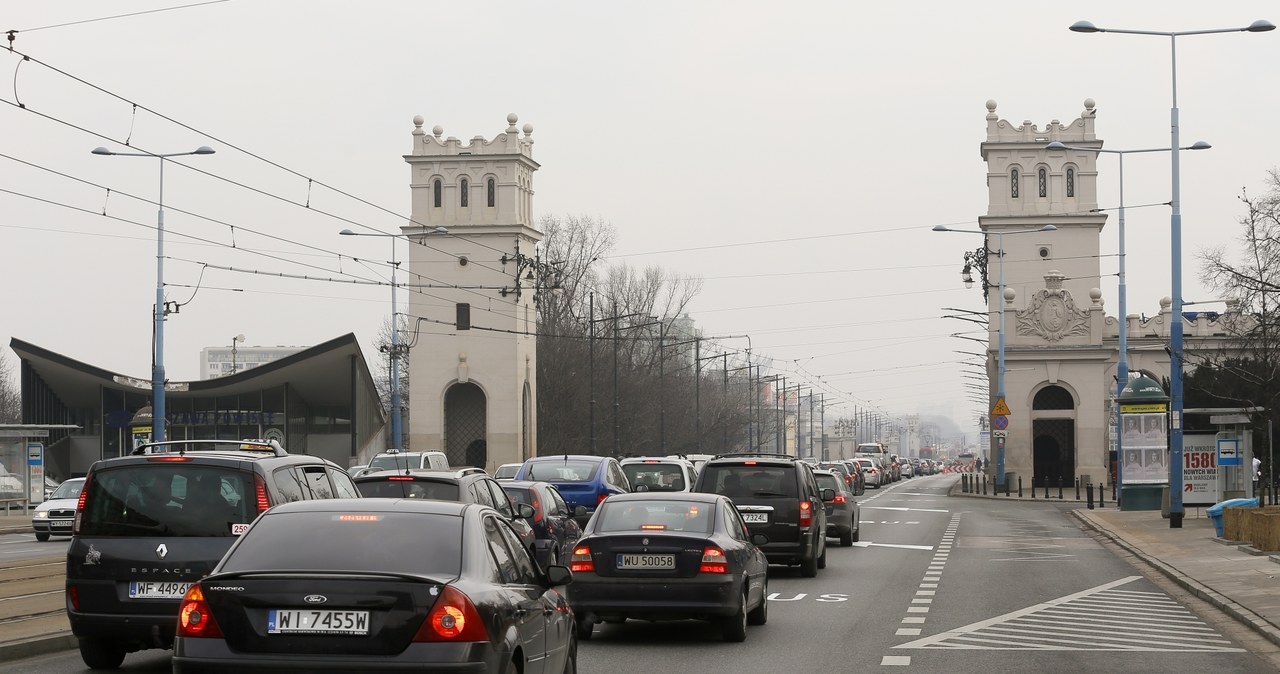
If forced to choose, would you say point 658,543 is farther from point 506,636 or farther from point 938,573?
point 938,573

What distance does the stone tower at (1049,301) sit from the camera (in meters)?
76.6

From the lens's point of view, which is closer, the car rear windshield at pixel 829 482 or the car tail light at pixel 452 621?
the car tail light at pixel 452 621

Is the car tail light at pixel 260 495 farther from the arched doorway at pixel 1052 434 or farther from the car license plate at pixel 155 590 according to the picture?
the arched doorway at pixel 1052 434

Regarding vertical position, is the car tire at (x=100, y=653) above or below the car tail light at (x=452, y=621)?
below

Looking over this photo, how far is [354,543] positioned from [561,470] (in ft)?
65.9

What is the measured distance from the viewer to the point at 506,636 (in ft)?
26.9

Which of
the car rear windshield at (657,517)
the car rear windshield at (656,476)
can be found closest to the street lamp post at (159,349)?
the car rear windshield at (656,476)

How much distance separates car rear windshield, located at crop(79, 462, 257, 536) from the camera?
11.8 m

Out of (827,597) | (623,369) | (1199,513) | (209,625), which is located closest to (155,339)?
(1199,513)

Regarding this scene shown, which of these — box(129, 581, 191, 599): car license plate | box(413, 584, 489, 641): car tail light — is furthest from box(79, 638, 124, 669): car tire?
box(413, 584, 489, 641): car tail light

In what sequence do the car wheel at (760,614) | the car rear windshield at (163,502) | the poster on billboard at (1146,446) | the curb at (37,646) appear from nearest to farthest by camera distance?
the car rear windshield at (163,502)
the curb at (37,646)
the car wheel at (760,614)
the poster on billboard at (1146,446)

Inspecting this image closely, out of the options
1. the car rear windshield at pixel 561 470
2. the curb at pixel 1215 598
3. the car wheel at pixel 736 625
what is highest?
the car rear windshield at pixel 561 470

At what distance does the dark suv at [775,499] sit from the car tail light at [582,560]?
6.90m

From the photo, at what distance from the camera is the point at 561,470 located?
2827 cm
